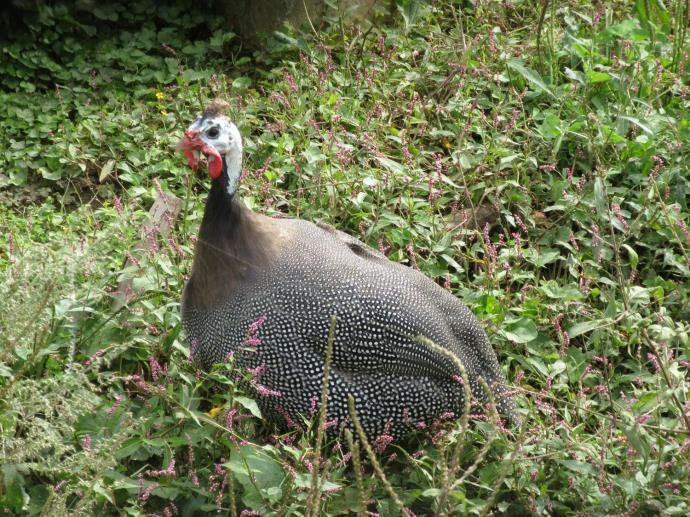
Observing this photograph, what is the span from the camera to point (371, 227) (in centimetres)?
415

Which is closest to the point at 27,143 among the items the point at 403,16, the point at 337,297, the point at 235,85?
the point at 235,85

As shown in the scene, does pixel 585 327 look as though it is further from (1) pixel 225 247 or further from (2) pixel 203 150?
(2) pixel 203 150

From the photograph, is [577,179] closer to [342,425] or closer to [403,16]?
[403,16]

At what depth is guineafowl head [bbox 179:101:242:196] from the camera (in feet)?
10.8

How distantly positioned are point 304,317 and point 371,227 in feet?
3.32

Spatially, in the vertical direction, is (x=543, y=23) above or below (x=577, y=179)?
above

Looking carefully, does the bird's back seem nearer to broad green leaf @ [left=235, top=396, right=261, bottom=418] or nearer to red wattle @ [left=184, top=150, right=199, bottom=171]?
broad green leaf @ [left=235, top=396, right=261, bottom=418]

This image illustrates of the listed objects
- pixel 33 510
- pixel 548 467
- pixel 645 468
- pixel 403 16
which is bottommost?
pixel 33 510

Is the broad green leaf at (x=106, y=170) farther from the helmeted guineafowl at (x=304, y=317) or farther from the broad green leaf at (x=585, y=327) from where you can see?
the broad green leaf at (x=585, y=327)

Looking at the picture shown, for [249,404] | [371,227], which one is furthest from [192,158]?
[371,227]

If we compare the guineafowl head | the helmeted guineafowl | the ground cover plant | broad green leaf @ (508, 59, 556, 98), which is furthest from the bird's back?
broad green leaf @ (508, 59, 556, 98)

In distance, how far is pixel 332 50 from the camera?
17.7 ft

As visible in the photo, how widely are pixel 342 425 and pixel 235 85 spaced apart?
262 centimetres

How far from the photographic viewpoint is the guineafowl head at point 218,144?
3307mm
